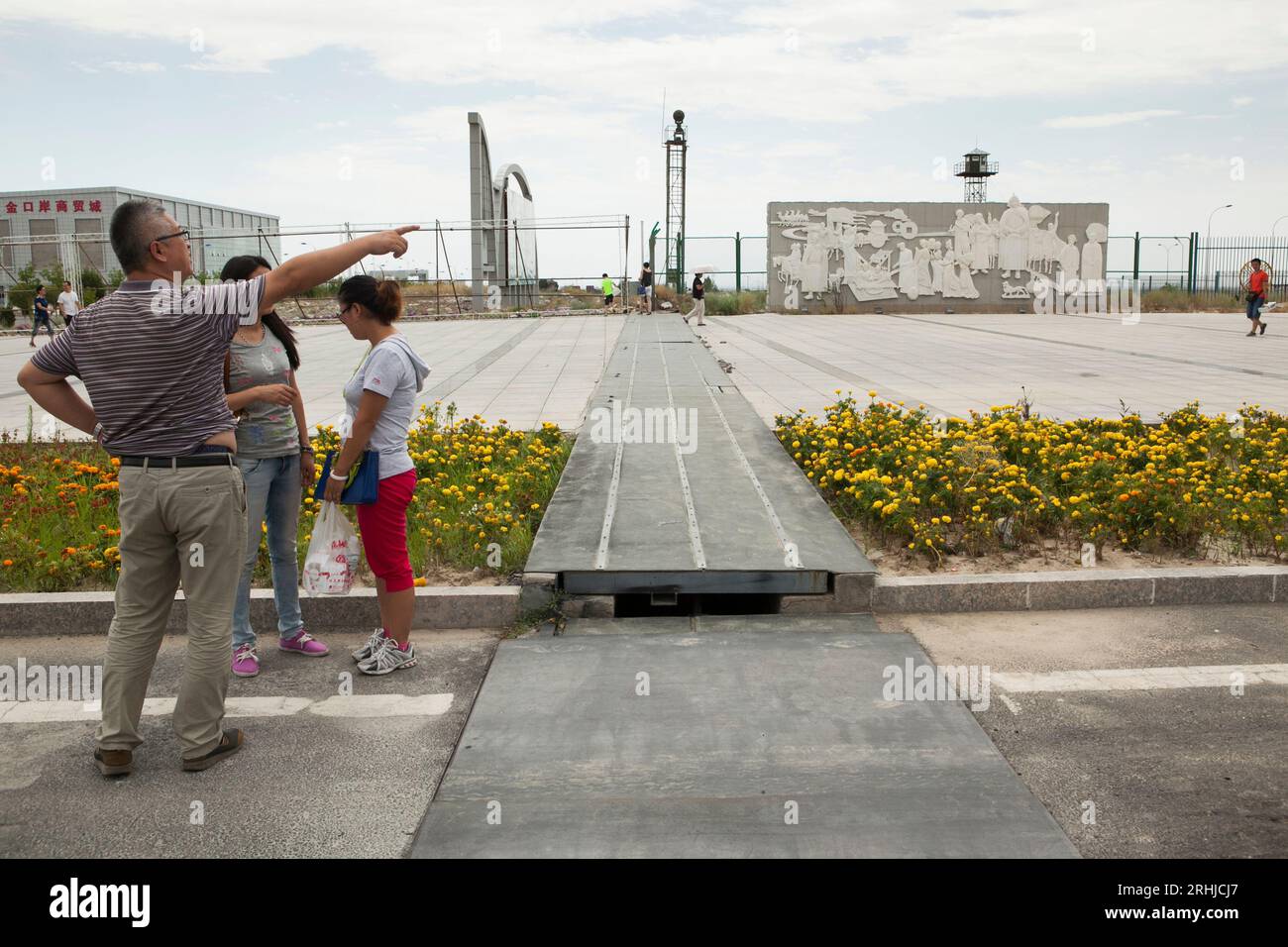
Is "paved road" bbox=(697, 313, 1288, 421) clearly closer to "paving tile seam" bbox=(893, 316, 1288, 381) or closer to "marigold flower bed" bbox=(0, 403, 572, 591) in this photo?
"paving tile seam" bbox=(893, 316, 1288, 381)

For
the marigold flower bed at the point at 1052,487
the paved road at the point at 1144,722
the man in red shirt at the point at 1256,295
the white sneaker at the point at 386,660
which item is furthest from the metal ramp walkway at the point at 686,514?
the man in red shirt at the point at 1256,295

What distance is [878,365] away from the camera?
16750mm

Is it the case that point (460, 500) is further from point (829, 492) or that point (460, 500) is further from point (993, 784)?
point (993, 784)

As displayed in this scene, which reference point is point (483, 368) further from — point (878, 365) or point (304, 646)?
point (304, 646)

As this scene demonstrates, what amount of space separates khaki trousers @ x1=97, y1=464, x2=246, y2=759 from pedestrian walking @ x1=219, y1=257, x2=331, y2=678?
55 centimetres

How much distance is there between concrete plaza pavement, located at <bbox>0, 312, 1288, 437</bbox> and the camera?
12320 millimetres

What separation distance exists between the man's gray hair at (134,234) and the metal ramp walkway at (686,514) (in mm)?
2655

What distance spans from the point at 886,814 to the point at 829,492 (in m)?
4.22

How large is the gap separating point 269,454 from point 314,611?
1101 millimetres

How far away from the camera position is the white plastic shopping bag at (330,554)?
4715 mm

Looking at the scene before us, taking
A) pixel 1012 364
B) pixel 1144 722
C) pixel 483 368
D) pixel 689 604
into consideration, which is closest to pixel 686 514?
pixel 689 604

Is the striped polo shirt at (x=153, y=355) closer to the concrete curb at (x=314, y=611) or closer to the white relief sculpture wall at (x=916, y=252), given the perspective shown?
the concrete curb at (x=314, y=611)

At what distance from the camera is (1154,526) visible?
6273 mm
